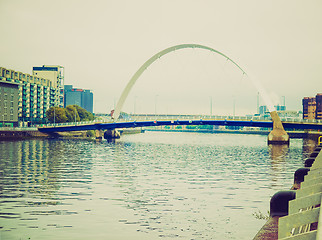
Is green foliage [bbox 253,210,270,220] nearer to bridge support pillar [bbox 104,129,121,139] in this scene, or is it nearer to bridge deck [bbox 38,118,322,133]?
bridge deck [bbox 38,118,322,133]

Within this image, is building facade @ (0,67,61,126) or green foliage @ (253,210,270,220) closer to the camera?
green foliage @ (253,210,270,220)

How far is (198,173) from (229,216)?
20.9 meters

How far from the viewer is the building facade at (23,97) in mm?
143850

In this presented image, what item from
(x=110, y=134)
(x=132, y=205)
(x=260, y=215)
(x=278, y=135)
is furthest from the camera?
Result: (x=110, y=134)

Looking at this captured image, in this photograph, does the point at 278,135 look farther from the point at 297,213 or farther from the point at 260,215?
the point at 297,213

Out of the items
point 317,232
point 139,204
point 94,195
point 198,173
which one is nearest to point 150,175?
point 198,173

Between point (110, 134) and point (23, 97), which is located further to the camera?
point (23, 97)

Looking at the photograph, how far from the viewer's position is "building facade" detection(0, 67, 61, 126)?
472 feet

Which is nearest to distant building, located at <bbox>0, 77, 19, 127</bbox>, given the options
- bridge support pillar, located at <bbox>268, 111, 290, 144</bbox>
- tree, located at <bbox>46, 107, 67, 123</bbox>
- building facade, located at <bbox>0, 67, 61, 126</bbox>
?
building facade, located at <bbox>0, 67, 61, 126</bbox>

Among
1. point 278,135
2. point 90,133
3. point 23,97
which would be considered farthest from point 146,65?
point 23,97

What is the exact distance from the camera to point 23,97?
564 ft

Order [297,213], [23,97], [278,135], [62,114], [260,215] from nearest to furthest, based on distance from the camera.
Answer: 1. [297,213]
2. [260,215]
3. [278,135]
4. [62,114]
5. [23,97]

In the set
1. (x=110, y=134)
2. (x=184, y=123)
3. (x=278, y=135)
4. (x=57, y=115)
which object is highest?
(x=57, y=115)

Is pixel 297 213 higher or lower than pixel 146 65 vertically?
lower
